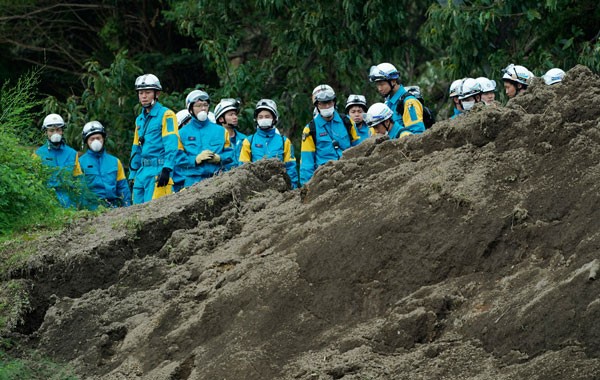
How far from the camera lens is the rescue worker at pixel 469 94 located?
513 inches

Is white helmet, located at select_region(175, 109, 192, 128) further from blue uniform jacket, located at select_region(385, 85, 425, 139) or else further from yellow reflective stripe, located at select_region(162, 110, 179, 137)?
blue uniform jacket, located at select_region(385, 85, 425, 139)

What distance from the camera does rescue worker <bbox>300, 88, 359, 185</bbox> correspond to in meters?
13.1

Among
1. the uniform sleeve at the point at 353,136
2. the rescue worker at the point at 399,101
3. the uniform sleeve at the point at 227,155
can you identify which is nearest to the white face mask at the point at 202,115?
the uniform sleeve at the point at 227,155

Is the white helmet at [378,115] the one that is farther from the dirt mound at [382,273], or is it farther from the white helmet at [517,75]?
the dirt mound at [382,273]

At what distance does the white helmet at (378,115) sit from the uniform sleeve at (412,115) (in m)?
0.32

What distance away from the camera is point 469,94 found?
1307 centimetres

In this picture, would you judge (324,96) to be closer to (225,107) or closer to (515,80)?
(225,107)

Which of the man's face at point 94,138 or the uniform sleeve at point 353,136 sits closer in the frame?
the uniform sleeve at point 353,136

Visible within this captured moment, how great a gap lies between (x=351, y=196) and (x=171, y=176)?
4988 millimetres

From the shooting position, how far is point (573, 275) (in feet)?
22.9

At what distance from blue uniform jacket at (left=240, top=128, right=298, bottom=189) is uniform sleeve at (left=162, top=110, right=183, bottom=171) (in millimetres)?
855

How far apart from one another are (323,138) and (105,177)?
132 inches

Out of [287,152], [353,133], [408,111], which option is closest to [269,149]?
[287,152]

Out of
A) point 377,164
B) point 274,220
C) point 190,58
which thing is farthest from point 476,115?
point 190,58
